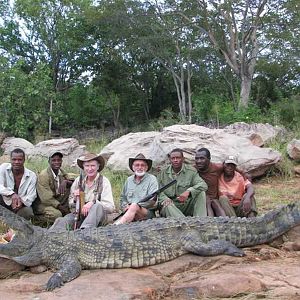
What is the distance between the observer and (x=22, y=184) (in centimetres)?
630

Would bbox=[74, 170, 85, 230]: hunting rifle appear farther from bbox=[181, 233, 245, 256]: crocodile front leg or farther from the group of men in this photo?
bbox=[181, 233, 245, 256]: crocodile front leg

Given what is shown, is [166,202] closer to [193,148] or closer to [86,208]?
[86,208]

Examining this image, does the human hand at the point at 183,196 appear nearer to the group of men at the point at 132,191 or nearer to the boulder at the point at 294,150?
the group of men at the point at 132,191

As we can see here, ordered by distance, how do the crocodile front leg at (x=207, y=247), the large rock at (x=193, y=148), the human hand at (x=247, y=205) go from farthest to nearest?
1. the large rock at (x=193, y=148)
2. the human hand at (x=247, y=205)
3. the crocodile front leg at (x=207, y=247)

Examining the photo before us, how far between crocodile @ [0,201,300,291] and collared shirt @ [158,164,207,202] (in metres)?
0.69

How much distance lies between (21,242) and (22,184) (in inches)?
71.2

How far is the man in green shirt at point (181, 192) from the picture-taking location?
580 cm

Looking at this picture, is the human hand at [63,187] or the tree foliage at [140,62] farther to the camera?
the tree foliage at [140,62]

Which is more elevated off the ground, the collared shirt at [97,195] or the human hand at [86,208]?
the collared shirt at [97,195]

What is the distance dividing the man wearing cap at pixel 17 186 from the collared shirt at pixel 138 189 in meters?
1.33

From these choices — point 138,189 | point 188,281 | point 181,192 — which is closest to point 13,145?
point 138,189

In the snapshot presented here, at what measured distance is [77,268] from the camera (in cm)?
445

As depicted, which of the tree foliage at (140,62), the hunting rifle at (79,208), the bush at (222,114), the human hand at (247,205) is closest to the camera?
the hunting rifle at (79,208)

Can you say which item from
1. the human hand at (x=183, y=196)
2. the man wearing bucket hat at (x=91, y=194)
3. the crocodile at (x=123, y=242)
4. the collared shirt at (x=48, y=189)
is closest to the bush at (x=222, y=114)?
the collared shirt at (x=48, y=189)
